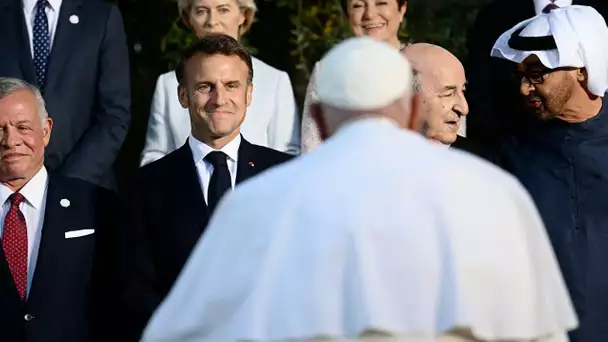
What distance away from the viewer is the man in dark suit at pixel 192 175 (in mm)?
5871

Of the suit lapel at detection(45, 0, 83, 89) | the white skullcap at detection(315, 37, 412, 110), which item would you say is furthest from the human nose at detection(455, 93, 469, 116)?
the suit lapel at detection(45, 0, 83, 89)

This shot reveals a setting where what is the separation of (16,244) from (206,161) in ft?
2.59

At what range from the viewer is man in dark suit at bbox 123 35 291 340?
19.3 ft

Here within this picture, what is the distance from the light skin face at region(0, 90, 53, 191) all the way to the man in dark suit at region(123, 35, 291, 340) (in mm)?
415

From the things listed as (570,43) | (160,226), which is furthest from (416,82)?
(160,226)

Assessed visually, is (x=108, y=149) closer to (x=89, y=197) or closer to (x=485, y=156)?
(x=89, y=197)

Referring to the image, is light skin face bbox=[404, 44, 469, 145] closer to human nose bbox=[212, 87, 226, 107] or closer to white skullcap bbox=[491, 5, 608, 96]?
white skullcap bbox=[491, 5, 608, 96]

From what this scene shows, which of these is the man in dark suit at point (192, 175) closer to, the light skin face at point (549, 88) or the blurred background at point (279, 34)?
the light skin face at point (549, 88)

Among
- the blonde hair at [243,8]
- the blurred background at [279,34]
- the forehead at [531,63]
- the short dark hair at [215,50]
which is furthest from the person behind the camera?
the blurred background at [279,34]

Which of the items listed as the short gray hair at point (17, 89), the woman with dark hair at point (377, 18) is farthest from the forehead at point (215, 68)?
the woman with dark hair at point (377, 18)

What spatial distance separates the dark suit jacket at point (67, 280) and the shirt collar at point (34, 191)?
3 cm

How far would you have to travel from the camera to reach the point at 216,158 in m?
6.04

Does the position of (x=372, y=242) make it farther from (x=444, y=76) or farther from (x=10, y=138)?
(x=10, y=138)

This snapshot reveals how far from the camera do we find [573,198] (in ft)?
20.4
